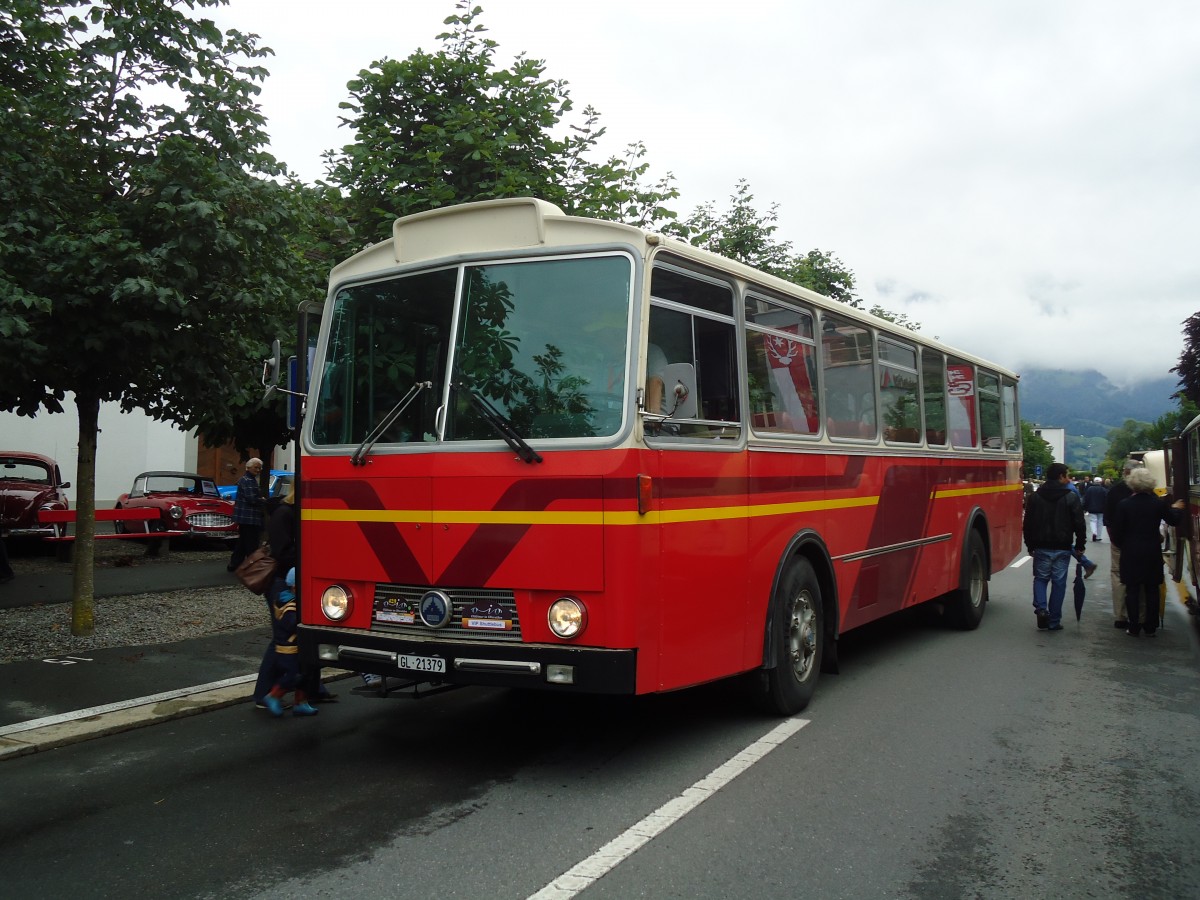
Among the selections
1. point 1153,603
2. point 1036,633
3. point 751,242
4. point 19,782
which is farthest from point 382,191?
point 751,242

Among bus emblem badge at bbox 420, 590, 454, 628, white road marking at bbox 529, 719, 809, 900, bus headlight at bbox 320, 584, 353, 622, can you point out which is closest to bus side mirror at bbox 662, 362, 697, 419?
bus emblem badge at bbox 420, 590, 454, 628

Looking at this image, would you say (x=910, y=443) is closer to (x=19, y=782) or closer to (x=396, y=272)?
(x=396, y=272)

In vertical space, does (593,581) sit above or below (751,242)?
below

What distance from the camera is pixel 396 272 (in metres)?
6.34

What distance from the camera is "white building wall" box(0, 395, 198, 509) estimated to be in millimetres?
28188

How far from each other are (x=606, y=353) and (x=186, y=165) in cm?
532

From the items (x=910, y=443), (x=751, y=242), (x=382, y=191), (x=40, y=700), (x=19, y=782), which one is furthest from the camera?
(x=751, y=242)

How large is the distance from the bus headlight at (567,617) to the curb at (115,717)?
346cm

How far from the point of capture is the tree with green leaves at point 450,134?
39.0 ft

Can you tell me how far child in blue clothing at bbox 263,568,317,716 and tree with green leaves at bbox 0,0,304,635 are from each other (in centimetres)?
281

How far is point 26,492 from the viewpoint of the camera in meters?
17.2

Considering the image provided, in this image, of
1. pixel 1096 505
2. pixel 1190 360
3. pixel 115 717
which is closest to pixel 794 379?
pixel 115 717

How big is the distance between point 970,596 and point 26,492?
14.8 m

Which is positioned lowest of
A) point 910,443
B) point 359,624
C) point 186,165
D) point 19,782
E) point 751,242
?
point 19,782
